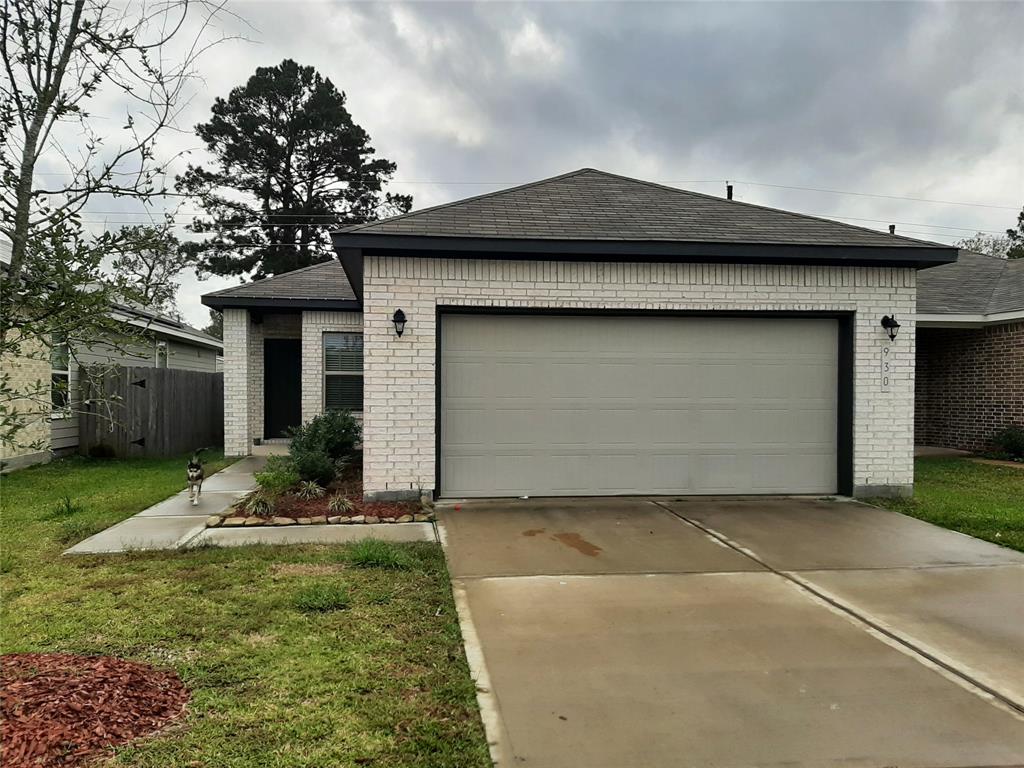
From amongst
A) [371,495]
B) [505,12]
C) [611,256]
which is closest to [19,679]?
[371,495]

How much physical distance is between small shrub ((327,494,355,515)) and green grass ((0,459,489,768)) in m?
1.35

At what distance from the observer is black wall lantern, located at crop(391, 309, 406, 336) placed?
7.31 metres

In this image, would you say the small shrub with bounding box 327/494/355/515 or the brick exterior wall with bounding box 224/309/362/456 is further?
the brick exterior wall with bounding box 224/309/362/456

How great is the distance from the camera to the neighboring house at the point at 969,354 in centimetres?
1205

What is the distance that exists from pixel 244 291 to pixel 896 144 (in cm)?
1652

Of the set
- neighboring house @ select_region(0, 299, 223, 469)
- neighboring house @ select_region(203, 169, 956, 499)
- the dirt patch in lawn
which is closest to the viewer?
neighboring house @ select_region(0, 299, 223, 469)

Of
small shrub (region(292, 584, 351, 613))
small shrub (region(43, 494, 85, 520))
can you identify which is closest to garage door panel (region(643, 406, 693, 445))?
small shrub (region(292, 584, 351, 613))

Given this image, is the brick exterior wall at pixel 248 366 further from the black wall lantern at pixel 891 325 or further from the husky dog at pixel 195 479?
the black wall lantern at pixel 891 325

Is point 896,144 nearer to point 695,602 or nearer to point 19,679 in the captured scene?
point 695,602

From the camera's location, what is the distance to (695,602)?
4430mm

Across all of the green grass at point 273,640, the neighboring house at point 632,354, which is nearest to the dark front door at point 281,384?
the neighboring house at point 632,354

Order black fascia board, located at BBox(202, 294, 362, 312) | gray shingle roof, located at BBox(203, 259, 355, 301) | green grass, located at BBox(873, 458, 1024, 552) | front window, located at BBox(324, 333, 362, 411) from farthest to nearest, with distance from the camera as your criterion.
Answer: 1. front window, located at BBox(324, 333, 362, 411)
2. gray shingle roof, located at BBox(203, 259, 355, 301)
3. black fascia board, located at BBox(202, 294, 362, 312)
4. green grass, located at BBox(873, 458, 1024, 552)

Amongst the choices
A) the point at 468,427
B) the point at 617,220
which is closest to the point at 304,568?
the point at 468,427

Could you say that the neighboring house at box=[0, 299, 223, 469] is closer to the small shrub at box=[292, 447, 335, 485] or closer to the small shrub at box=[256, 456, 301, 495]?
the small shrub at box=[256, 456, 301, 495]
